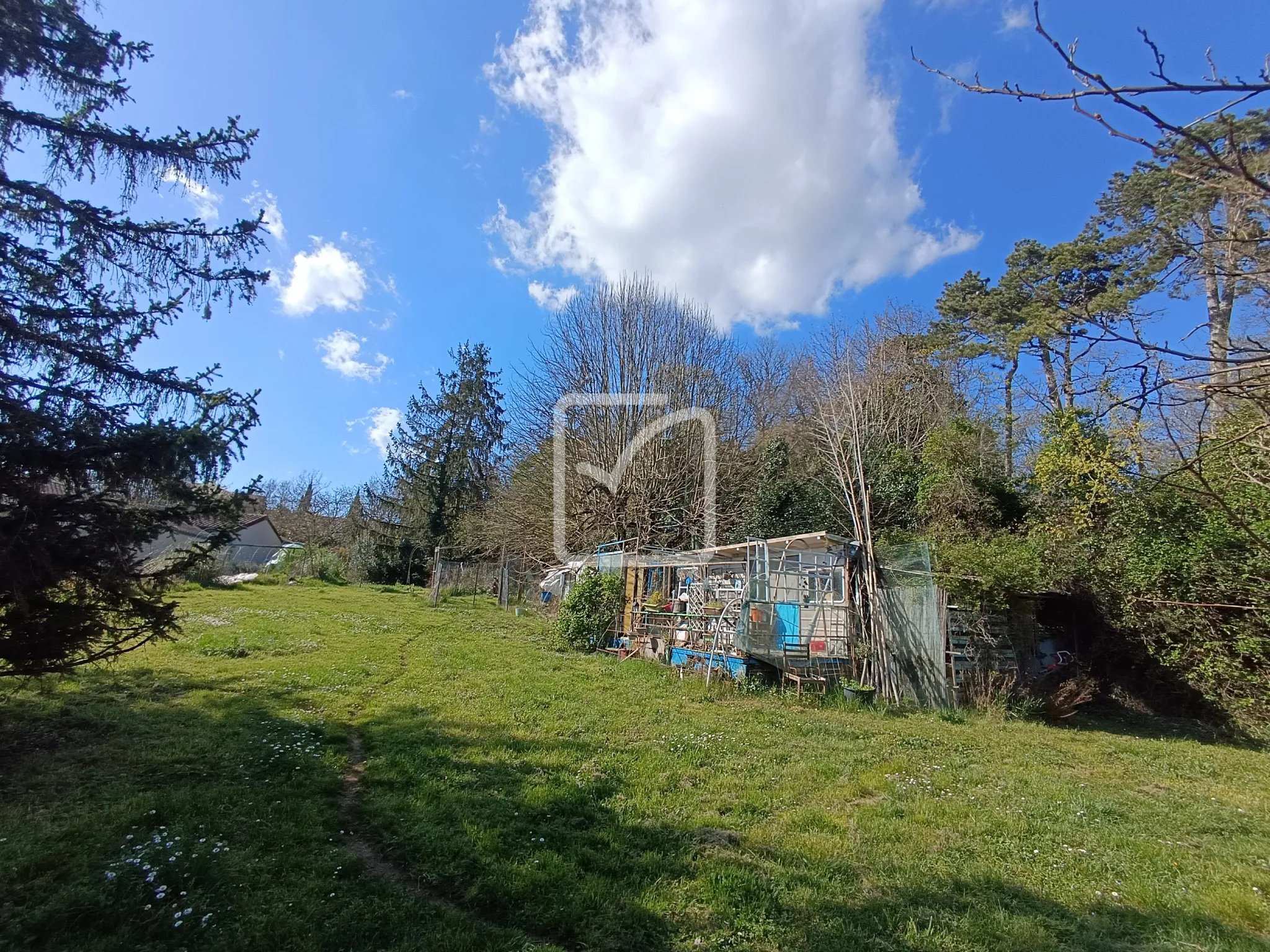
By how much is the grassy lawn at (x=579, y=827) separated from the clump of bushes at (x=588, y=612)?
495 cm

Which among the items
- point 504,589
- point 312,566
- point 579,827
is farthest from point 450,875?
point 312,566

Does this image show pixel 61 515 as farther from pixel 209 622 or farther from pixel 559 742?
pixel 209 622

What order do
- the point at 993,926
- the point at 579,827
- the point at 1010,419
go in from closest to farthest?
the point at 993,926 → the point at 579,827 → the point at 1010,419

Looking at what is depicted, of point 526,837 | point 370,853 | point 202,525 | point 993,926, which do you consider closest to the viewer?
point 993,926

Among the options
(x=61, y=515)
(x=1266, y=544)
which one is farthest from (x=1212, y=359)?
(x=61, y=515)

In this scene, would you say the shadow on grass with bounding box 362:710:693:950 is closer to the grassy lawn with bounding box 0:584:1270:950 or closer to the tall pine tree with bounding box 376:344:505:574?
the grassy lawn with bounding box 0:584:1270:950

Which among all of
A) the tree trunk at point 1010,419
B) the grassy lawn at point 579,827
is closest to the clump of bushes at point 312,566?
the grassy lawn at point 579,827

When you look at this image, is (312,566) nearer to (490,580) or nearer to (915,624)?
(490,580)

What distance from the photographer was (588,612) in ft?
42.0

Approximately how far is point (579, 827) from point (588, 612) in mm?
8895

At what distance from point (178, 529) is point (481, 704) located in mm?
3742

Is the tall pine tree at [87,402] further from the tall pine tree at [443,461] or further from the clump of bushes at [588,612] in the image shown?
the tall pine tree at [443,461]

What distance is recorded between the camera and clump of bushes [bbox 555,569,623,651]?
1262cm

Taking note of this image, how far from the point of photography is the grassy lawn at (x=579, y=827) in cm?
284
